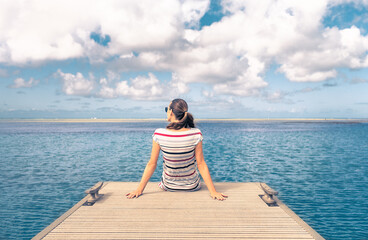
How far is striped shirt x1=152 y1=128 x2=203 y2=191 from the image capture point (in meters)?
5.16

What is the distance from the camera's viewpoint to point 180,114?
203 inches

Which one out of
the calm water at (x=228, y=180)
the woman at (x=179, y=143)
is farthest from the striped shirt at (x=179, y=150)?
the calm water at (x=228, y=180)

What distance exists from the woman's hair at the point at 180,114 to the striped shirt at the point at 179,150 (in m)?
0.15

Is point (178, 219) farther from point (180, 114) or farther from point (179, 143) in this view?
point (180, 114)

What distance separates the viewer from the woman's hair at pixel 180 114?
513 cm

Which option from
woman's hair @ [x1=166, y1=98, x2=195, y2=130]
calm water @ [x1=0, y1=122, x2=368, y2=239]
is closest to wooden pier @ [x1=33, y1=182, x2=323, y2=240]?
woman's hair @ [x1=166, y1=98, x2=195, y2=130]

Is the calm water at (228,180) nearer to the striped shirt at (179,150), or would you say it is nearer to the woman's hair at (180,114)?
the striped shirt at (179,150)

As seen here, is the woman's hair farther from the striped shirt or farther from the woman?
the striped shirt

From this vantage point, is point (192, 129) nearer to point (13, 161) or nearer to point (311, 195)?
point (311, 195)

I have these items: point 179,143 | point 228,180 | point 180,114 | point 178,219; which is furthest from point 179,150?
point 228,180

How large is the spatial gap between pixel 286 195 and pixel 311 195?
4.10 ft

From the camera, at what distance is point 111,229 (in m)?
4.40

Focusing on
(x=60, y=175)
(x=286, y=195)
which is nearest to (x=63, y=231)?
(x=286, y=195)

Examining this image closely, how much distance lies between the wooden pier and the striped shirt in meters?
0.66
